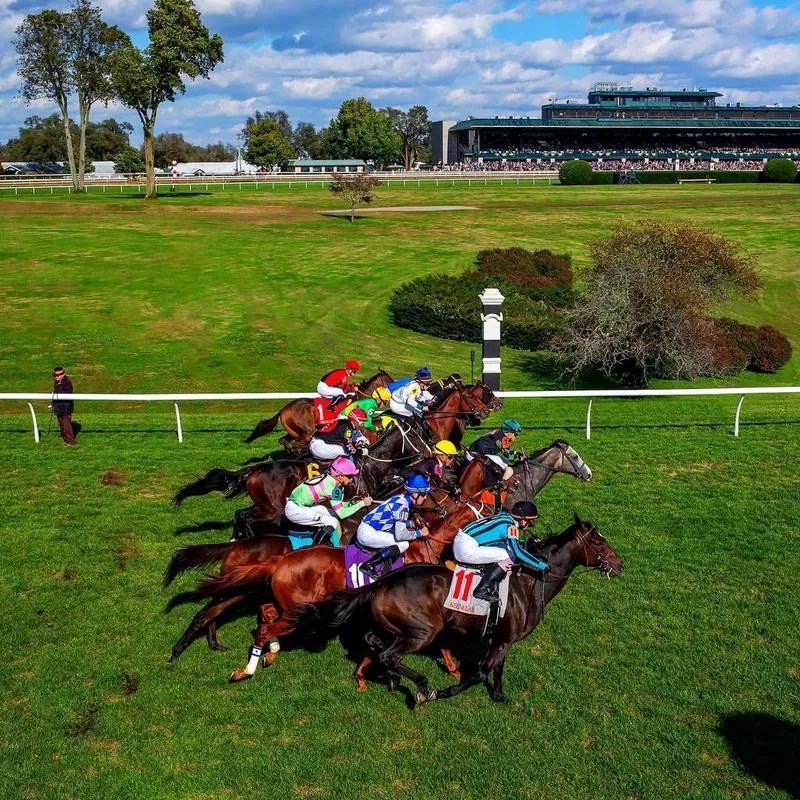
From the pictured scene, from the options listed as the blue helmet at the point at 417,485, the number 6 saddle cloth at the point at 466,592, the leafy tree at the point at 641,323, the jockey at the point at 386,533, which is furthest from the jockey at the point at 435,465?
the leafy tree at the point at 641,323

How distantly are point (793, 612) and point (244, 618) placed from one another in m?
5.29

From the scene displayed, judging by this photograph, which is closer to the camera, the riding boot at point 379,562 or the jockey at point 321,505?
the riding boot at point 379,562

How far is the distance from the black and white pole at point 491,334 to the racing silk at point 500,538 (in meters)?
9.27

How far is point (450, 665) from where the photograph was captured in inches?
297

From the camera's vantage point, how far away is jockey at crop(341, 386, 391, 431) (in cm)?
1074

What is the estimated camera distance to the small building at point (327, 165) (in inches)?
3600

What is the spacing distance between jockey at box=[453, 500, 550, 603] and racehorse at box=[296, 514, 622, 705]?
0.77 feet

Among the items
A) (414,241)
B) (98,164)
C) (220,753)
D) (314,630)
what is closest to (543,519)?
(314,630)

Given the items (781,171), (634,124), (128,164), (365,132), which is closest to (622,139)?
(634,124)

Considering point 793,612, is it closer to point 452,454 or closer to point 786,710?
point 786,710

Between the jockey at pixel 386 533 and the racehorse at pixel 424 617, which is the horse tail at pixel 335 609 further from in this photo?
the jockey at pixel 386 533

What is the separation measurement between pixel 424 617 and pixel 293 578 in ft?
3.90

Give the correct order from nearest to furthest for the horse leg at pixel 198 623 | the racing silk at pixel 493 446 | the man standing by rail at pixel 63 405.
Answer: the horse leg at pixel 198 623 < the racing silk at pixel 493 446 < the man standing by rail at pixel 63 405

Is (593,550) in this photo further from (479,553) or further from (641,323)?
(641,323)
